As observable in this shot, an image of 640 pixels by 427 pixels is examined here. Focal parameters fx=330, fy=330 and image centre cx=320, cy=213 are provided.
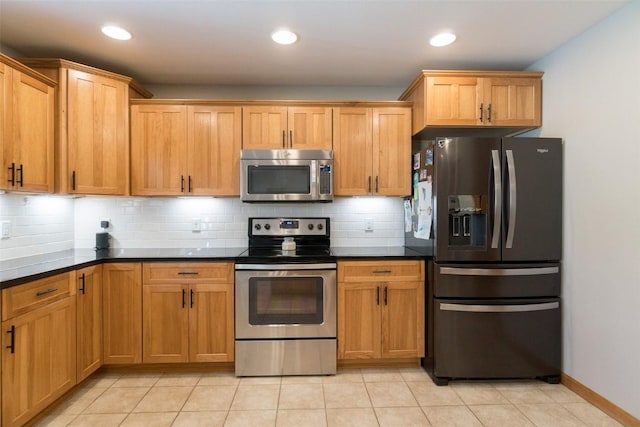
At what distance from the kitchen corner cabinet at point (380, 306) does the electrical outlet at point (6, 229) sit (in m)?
2.39

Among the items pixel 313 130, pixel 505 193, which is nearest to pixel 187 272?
pixel 313 130

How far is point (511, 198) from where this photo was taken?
7.91 feet

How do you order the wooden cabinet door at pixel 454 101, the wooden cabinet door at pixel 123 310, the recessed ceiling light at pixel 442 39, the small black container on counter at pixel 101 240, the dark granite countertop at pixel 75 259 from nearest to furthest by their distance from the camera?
the dark granite countertop at pixel 75 259
the recessed ceiling light at pixel 442 39
the wooden cabinet door at pixel 123 310
the wooden cabinet door at pixel 454 101
the small black container on counter at pixel 101 240

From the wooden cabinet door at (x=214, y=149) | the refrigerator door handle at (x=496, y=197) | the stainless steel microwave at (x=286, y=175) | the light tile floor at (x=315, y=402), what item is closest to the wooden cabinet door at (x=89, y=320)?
the light tile floor at (x=315, y=402)

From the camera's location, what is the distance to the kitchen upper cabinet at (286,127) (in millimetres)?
2889

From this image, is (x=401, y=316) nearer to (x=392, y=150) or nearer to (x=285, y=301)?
(x=285, y=301)

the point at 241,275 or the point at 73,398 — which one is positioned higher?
the point at 241,275

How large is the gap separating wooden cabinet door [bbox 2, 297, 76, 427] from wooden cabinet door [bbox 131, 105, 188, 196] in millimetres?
1075

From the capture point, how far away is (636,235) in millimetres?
1959

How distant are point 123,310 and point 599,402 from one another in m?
3.42

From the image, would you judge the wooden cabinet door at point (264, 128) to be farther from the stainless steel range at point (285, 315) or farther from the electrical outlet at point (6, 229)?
the electrical outlet at point (6, 229)

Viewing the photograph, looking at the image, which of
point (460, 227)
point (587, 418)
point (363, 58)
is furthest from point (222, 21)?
point (587, 418)

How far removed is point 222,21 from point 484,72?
204 cm

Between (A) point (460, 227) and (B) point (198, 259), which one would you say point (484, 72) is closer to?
(A) point (460, 227)
